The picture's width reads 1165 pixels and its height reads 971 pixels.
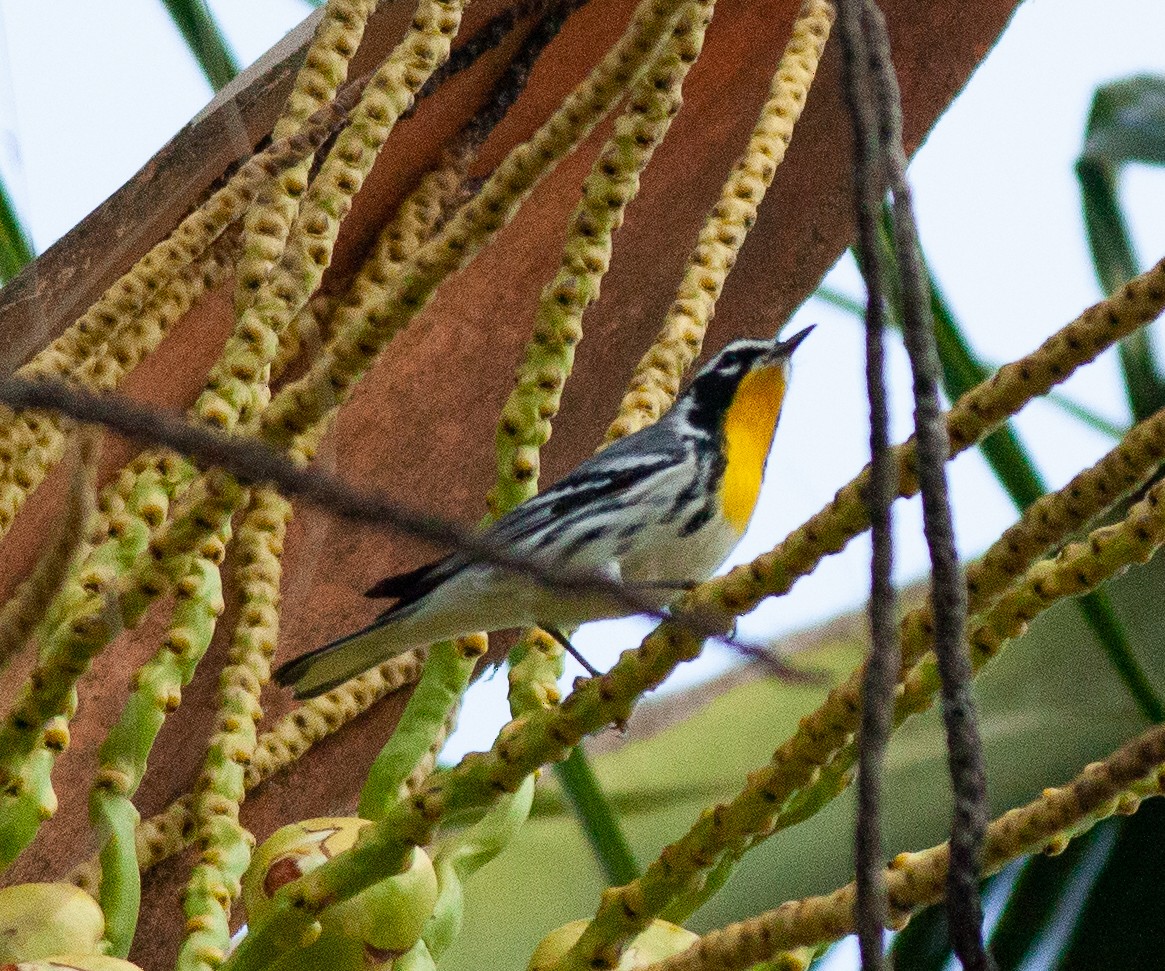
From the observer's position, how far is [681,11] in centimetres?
75

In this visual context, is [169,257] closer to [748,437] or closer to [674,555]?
[674,555]

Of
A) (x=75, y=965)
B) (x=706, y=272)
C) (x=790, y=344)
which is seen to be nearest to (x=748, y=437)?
(x=790, y=344)

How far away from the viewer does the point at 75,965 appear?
505 millimetres

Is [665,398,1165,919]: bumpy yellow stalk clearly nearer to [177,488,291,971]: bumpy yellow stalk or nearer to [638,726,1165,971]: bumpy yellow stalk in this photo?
[638,726,1165,971]: bumpy yellow stalk

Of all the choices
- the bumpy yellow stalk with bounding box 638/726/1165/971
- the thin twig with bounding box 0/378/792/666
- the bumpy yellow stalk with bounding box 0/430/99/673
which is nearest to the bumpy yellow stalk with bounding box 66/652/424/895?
the bumpy yellow stalk with bounding box 638/726/1165/971

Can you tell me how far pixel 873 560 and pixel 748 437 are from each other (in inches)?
42.9

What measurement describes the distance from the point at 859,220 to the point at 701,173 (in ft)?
2.76

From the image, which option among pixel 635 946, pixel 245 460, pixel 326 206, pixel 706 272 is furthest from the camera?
pixel 706 272

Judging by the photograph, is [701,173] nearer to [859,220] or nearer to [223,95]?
[223,95]

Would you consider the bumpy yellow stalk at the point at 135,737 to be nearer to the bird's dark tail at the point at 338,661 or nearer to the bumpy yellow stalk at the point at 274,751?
the bumpy yellow stalk at the point at 274,751

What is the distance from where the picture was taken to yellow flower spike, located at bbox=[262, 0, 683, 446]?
2.07 feet

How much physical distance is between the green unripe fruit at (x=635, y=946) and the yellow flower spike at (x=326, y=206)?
0.68 ft

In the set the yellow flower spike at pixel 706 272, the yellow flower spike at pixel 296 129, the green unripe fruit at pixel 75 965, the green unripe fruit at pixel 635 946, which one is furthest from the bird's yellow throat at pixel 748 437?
the green unripe fruit at pixel 75 965

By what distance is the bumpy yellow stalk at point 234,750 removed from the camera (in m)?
0.57
